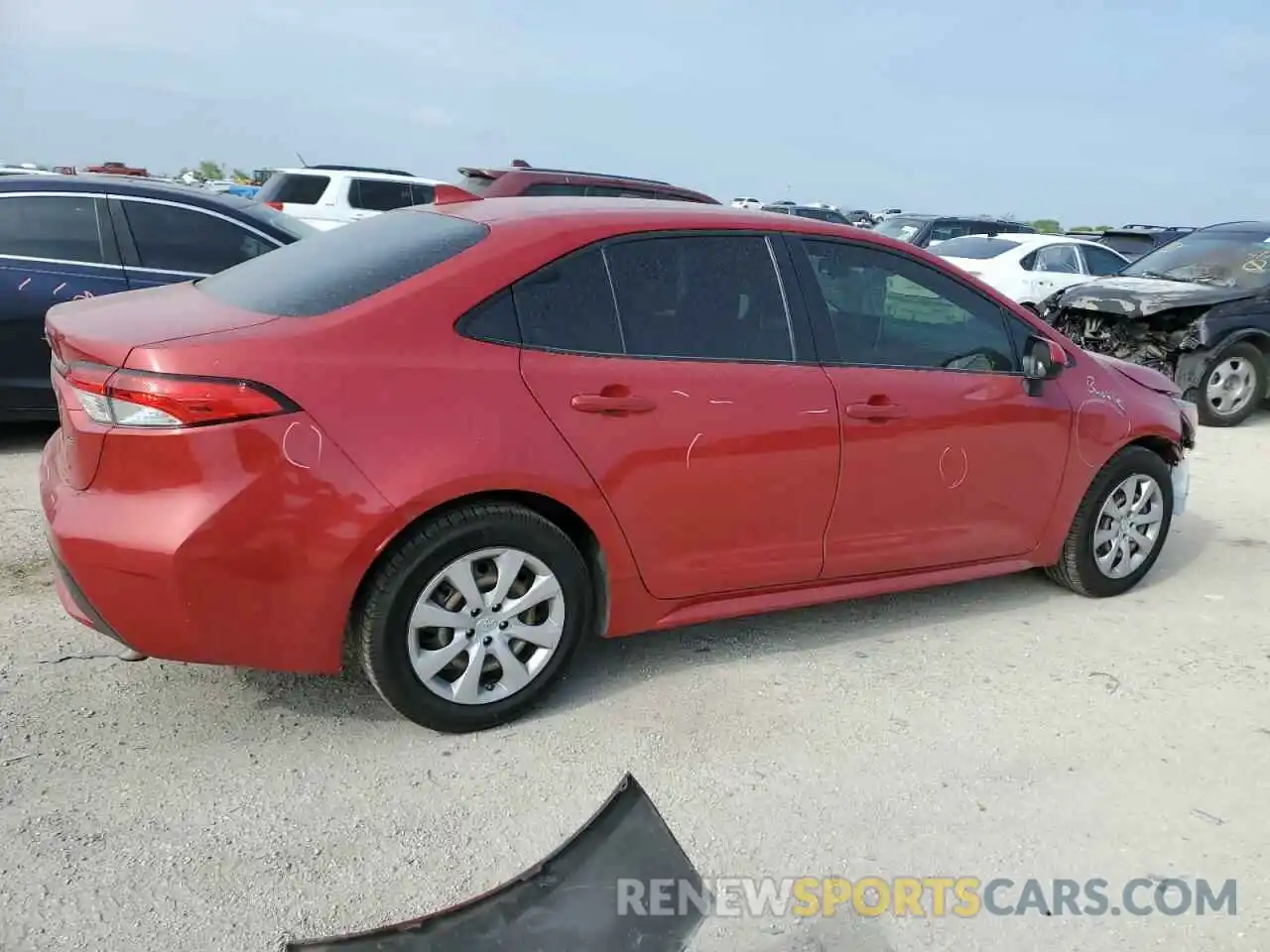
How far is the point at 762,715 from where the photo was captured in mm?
3496

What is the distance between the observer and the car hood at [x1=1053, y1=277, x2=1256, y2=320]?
8.73 meters

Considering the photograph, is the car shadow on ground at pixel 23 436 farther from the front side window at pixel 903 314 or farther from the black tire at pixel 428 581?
the front side window at pixel 903 314

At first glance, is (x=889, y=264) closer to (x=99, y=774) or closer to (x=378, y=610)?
(x=378, y=610)

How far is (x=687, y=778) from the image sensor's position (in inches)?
122

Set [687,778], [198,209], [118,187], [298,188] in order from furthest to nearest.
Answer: [298,188]
[198,209]
[118,187]
[687,778]

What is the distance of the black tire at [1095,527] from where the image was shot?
14.8 feet

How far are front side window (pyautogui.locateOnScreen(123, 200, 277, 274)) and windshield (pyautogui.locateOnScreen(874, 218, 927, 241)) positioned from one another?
42.4 feet

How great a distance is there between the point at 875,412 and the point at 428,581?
172 cm

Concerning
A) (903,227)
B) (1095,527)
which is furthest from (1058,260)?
(1095,527)

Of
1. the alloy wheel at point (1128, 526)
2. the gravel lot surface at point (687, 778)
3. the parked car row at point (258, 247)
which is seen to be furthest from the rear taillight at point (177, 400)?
the alloy wheel at point (1128, 526)

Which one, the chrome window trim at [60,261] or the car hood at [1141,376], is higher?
the car hood at [1141,376]

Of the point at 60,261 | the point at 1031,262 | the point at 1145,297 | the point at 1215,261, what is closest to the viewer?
the point at 60,261

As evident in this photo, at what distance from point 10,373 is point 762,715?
4872 millimetres

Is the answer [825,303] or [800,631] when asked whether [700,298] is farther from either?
[800,631]
